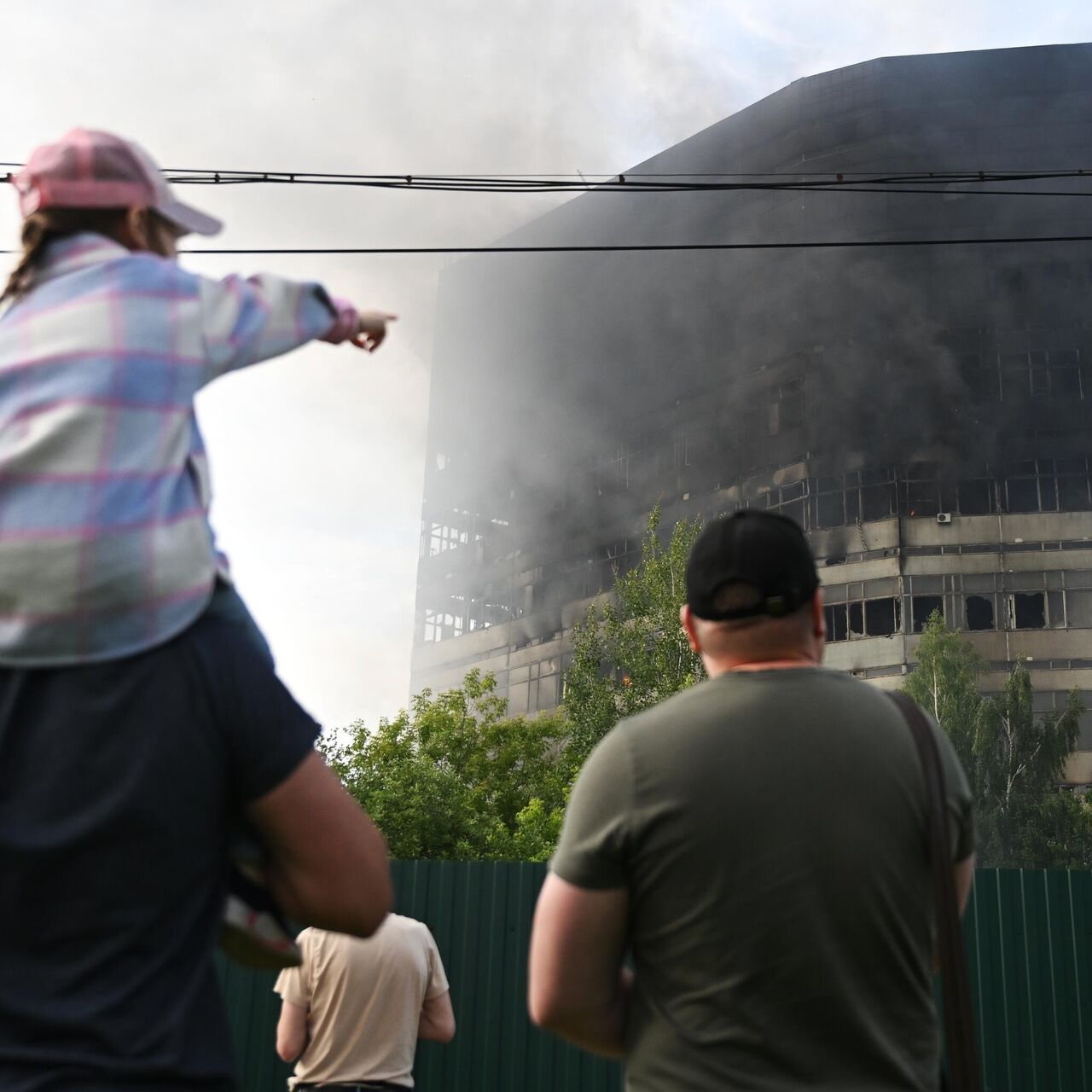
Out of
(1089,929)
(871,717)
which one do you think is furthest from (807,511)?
(871,717)

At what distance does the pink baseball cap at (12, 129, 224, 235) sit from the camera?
5.38 feet

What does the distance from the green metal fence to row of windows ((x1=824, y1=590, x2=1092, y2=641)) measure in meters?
51.7

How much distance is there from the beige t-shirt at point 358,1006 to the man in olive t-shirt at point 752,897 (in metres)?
3.17

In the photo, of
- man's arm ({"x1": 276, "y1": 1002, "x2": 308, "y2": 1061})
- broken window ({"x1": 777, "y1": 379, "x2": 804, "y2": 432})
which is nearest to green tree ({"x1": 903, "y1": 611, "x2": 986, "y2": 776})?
broken window ({"x1": 777, "y1": 379, "x2": 804, "y2": 432})

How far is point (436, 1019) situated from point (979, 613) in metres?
58.8

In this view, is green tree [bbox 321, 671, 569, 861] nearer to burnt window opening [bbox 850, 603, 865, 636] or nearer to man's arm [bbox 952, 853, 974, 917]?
burnt window opening [bbox 850, 603, 865, 636]

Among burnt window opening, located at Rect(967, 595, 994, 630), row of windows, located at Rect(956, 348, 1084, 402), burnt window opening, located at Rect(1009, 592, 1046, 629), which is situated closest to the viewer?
burnt window opening, located at Rect(1009, 592, 1046, 629)

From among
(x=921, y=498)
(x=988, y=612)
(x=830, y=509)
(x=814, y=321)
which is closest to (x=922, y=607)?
(x=988, y=612)

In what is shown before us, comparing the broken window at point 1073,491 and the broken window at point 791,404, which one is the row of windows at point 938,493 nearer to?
the broken window at point 1073,491

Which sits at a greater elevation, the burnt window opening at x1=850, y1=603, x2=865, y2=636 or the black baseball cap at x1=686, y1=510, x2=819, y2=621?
the burnt window opening at x1=850, y1=603, x2=865, y2=636

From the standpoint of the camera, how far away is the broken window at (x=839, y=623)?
61375 millimetres

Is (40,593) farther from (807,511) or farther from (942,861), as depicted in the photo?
(807,511)

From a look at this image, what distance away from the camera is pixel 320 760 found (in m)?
1.49

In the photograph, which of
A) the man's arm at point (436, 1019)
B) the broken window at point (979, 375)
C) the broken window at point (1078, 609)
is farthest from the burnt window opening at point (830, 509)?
the man's arm at point (436, 1019)
